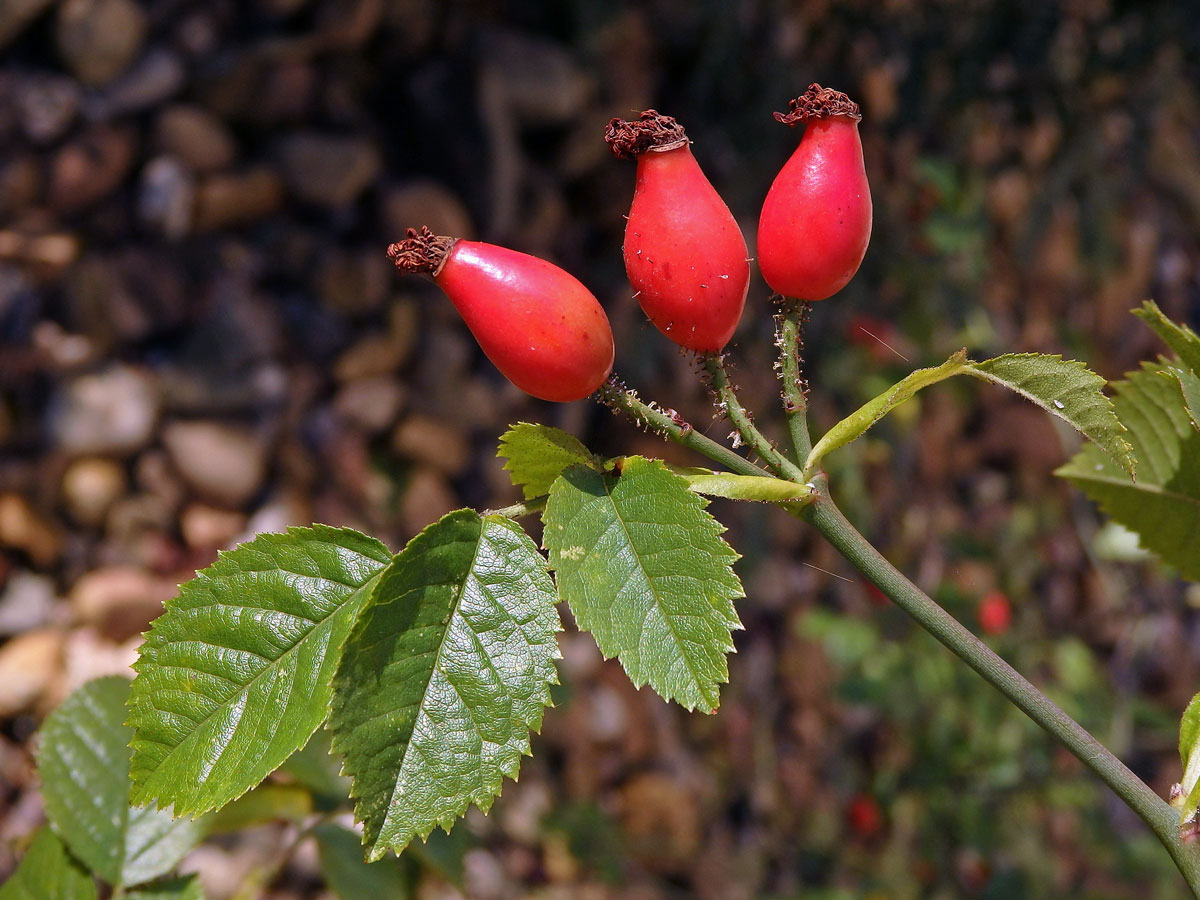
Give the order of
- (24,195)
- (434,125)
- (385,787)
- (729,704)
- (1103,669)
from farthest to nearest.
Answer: (1103,669), (729,704), (434,125), (24,195), (385,787)

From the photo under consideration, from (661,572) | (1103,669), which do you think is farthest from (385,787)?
(1103,669)

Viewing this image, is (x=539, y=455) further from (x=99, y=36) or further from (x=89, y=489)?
(x=99, y=36)

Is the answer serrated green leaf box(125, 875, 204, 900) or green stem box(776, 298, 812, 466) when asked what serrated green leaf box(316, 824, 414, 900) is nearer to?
serrated green leaf box(125, 875, 204, 900)

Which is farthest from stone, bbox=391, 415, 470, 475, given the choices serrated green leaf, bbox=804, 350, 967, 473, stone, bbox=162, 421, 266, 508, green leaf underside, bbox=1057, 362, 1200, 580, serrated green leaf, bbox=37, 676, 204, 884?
serrated green leaf, bbox=804, 350, 967, 473

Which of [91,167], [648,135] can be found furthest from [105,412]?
[648,135]

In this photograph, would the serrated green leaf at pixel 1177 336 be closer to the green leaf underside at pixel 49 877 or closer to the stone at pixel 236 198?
the green leaf underside at pixel 49 877

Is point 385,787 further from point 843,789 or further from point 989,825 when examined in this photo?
point 843,789
